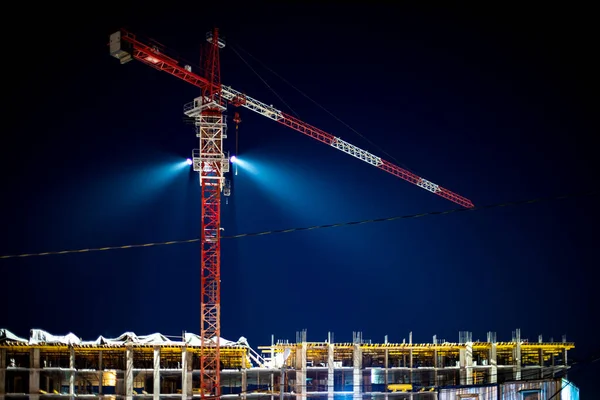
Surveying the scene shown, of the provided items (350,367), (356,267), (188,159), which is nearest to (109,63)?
(188,159)

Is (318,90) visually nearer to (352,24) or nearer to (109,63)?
(352,24)

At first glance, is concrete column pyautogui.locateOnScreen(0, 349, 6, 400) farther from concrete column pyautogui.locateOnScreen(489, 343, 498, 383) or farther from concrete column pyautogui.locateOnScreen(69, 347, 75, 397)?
concrete column pyautogui.locateOnScreen(489, 343, 498, 383)

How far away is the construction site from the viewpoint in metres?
53.8

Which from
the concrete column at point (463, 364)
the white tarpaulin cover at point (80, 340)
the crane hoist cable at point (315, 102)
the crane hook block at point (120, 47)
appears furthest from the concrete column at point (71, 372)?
the crane hoist cable at point (315, 102)

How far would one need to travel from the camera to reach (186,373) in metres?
55.4

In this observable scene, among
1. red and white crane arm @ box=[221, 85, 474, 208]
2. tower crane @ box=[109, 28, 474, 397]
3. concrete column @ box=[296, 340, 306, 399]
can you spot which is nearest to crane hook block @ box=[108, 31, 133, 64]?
tower crane @ box=[109, 28, 474, 397]

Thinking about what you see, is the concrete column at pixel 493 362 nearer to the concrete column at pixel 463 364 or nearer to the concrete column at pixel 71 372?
the concrete column at pixel 463 364

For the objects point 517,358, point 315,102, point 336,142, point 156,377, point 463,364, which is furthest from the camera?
point 315,102

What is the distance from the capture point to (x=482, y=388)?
4225 centimetres

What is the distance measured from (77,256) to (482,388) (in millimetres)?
47399

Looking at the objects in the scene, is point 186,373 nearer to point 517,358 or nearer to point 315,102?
point 517,358

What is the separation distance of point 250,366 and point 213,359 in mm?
3114

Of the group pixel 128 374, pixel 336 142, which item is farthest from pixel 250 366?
pixel 336 142

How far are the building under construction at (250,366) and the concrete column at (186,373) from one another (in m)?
0.09
